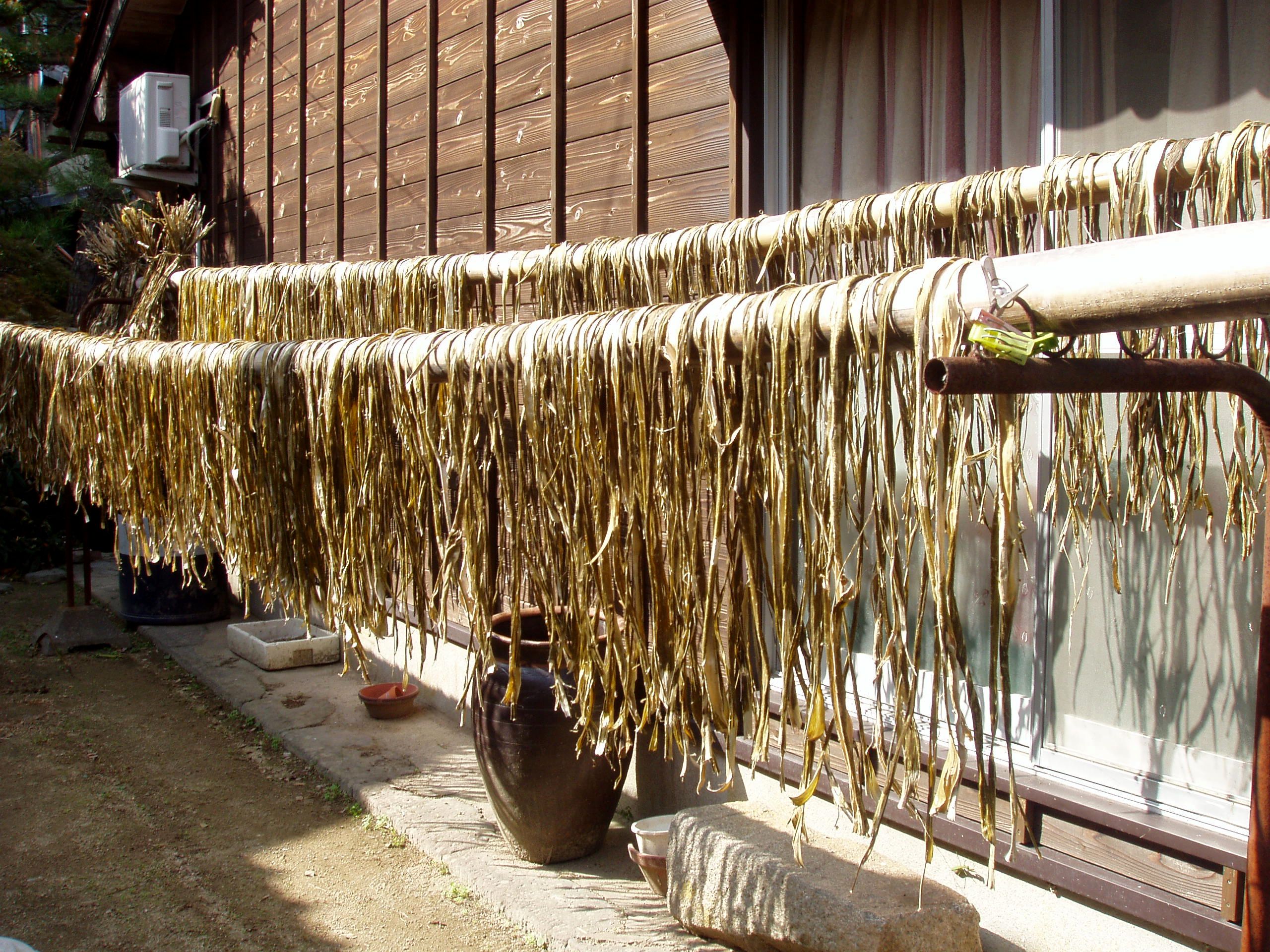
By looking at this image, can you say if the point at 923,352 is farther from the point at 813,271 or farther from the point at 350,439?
the point at 350,439

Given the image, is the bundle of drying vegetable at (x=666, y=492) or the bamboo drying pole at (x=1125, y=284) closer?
the bamboo drying pole at (x=1125, y=284)

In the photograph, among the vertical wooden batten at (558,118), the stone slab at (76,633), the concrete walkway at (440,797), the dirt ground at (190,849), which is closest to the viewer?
the concrete walkway at (440,797)

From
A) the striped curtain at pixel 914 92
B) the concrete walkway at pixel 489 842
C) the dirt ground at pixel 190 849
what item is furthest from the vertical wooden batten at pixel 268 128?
the striped curtain at pixel 914 92

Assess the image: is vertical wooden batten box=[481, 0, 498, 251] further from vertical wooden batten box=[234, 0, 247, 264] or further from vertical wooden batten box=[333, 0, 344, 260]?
vertical wooden batten box=[234, 0, 247, 264]

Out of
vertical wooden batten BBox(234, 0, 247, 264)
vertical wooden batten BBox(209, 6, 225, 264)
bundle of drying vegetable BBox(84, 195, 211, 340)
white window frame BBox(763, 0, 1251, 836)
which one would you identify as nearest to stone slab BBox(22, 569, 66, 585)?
vertical wooden batten BBox(209, 6, 225, 264)

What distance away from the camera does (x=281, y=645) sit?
6.51m

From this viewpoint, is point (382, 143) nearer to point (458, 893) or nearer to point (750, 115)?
point (750, 115)

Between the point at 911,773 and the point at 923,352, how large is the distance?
62 cm

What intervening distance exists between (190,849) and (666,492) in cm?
329

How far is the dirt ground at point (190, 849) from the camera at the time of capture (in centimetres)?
351

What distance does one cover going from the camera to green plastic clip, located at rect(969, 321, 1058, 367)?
45.7 inches

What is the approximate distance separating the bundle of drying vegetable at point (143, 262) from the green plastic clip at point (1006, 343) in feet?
16.0

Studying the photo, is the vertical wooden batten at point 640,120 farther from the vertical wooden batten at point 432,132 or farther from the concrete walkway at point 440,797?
the concrete walkway at point 440,797

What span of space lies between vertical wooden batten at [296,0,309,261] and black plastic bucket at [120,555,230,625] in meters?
2.58
